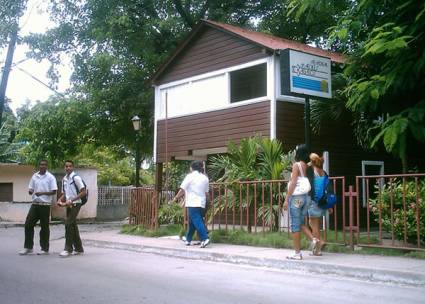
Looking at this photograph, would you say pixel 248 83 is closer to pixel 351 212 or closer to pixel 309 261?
pixel 351 212

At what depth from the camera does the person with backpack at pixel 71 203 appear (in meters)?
10.1

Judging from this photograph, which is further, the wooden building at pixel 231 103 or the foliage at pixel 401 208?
the wooden building at pixel 231 103

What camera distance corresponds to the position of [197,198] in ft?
34.2

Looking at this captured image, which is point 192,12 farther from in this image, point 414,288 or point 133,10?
point 414,288

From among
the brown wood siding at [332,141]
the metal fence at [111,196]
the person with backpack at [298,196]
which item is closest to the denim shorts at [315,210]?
the person with backpack at [298,196]

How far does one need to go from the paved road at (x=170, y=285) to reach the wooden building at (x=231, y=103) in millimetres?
7129

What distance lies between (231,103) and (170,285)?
32.9 ft

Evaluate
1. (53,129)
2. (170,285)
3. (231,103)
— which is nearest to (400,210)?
(170,285)

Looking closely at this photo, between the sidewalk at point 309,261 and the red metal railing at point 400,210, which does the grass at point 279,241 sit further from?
the sidewalk at point 309,261

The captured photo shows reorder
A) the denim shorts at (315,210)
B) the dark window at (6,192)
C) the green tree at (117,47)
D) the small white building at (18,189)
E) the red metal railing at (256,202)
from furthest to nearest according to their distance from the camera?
the dark window at (6,192) < the small white building at (18,189) < the green tree at (117,47) < the red metal railing at (256,202) < the denim shorts at (315,210)

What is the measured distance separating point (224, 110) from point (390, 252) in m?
8.68

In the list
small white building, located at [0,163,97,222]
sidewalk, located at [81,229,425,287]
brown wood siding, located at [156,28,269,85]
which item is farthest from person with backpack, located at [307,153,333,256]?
small white building, located at [0,163,97,222]

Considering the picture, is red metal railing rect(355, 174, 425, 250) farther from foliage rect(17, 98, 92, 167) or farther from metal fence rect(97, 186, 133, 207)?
metal fence rect(97, 186, 133, 207)

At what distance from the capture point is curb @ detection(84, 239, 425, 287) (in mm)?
6961
